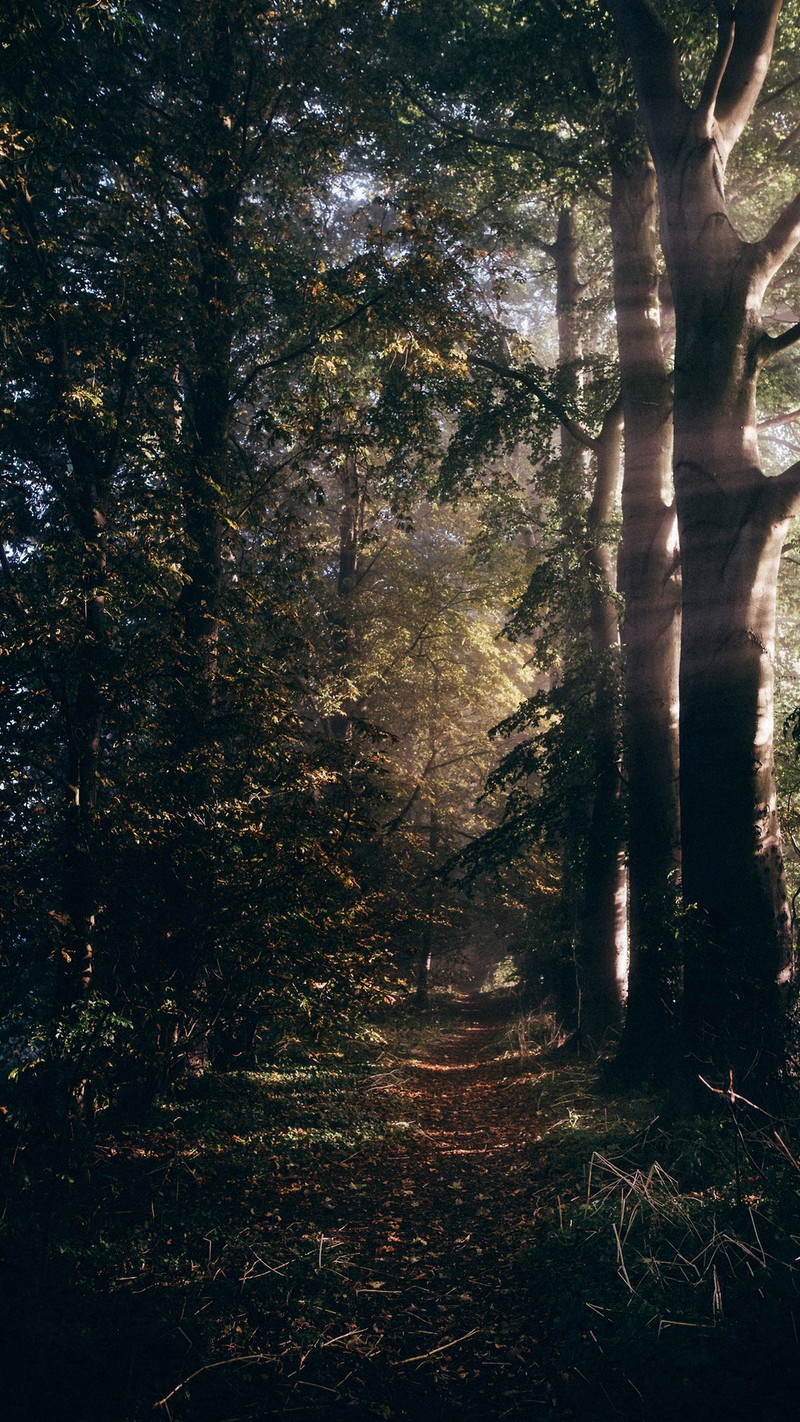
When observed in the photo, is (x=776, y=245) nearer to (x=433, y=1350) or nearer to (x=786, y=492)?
(x=786, y=492)

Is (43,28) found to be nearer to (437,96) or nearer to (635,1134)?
(437,96)

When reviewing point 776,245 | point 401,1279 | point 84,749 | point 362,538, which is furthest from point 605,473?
point 401,1279

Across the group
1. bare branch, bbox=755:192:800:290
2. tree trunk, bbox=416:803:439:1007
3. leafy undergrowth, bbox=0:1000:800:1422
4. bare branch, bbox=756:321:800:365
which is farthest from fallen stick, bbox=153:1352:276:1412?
tree trunk, bbox=416:803:439:1007

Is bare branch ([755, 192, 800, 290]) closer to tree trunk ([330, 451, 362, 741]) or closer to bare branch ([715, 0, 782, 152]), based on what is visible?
bare branch ([715, 0, 782, 152])

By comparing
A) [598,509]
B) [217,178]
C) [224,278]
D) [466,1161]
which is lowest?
[466,1161]

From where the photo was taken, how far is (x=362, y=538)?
12.0m

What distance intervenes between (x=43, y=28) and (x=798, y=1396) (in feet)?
31.6

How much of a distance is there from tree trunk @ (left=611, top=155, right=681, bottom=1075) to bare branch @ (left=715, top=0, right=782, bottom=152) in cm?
206

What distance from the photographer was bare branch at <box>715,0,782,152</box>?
7.05m

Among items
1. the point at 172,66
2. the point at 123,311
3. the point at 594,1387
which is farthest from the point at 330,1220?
the point at 172,66

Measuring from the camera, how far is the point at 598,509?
11352 mm

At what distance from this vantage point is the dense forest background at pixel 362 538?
5.86 metres

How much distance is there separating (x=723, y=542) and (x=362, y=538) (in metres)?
6.47

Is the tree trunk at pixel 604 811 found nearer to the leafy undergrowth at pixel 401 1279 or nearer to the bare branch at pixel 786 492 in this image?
the leafy undergrowth at pixel 401 1279
